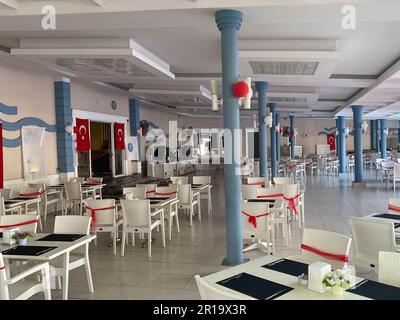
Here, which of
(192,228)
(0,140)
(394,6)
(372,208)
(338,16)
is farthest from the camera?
(372,208)

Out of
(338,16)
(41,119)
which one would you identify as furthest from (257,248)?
(41,119)

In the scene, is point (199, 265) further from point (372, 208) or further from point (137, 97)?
point (137, 97)

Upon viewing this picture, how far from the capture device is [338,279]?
1.84m

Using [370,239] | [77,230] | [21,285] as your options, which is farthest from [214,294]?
[77,230]

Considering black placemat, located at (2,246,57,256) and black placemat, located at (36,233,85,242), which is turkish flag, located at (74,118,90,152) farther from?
black placemat, located at (2,246,57,256)

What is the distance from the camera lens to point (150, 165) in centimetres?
1276

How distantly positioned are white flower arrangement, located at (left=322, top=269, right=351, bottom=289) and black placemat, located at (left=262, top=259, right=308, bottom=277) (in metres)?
0.30

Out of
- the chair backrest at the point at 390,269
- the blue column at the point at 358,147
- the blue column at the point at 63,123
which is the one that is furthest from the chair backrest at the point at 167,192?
the blue column at the point at 358,147

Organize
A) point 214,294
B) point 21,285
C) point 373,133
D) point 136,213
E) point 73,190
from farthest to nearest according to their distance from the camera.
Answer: point 373,133 → point 73,190 → point 136,213 → point 21,285 → point 214,294

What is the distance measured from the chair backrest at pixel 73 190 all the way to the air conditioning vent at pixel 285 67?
12.5ft

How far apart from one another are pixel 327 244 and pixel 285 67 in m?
4.31

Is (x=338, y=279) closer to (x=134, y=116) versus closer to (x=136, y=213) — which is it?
(x=136, y=213)

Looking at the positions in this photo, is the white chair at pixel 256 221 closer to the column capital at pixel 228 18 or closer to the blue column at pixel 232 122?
the blue column at pixel 232 122
